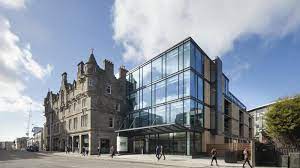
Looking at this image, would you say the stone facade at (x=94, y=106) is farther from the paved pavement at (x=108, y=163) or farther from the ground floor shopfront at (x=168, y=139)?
the paved pavement at (x=108, y=163)

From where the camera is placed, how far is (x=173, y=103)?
4003cm

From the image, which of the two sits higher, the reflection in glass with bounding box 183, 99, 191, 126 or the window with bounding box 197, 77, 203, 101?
the window with bounding box 197, 77, 203, 101

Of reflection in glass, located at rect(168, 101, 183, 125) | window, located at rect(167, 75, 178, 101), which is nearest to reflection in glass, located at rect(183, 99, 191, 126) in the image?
reflection in glass, located at rect(168, 101, 183, 125)

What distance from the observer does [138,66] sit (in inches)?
1976

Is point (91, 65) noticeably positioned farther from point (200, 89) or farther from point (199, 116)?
point (199, 116)

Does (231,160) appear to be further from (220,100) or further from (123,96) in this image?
(123,96)

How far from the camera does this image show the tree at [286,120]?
26375 millimetres

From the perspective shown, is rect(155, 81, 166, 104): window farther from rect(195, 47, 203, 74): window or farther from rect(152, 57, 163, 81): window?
rect(195, 47, 203, 74): window

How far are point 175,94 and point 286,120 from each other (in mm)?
16046

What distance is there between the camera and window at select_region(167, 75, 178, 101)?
40094mm

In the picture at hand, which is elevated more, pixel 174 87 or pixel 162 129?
pixel 174 87

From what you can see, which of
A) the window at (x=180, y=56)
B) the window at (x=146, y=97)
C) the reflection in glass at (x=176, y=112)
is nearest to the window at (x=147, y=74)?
the window at (x=146, y=97)

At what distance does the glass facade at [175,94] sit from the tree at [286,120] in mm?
11089

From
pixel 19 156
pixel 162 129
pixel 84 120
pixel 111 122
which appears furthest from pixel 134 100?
pixel 19 156
